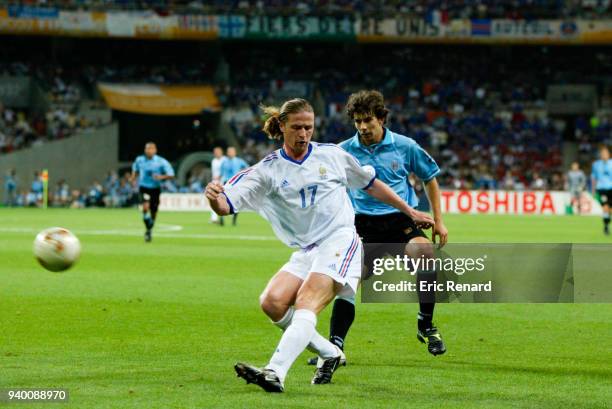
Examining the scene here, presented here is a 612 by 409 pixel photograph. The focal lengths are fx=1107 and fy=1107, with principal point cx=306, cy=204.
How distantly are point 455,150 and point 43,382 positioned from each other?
49.1 m

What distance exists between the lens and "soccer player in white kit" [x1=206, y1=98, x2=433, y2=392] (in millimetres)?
7742

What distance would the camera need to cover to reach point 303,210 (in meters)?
7.89

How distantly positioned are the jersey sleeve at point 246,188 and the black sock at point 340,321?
1.57 m

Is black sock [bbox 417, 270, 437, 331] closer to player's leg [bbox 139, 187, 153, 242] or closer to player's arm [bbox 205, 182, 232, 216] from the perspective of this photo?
player's arm [bbox 205, 182, 232, 216]

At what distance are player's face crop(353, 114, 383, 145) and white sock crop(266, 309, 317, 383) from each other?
7.39 feet

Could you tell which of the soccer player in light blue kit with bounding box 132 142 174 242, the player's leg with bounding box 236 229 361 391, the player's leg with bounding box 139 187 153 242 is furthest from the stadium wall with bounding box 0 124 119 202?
the player's leg with bounding box 236 229 361 391

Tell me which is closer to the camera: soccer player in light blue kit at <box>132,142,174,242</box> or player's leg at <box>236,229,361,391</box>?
player's leg at <box>236,229,361,391</box>

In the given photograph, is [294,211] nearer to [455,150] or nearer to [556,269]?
[556,269]

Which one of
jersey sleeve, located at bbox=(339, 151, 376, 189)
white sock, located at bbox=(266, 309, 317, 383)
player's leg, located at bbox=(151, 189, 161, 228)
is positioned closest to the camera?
white sock, located at bbox=(266, 309, 317, 383)

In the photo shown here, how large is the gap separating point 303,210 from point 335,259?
42 cm

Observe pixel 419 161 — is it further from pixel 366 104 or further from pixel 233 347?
pixel 233 347

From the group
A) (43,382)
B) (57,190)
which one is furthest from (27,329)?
(57,190)

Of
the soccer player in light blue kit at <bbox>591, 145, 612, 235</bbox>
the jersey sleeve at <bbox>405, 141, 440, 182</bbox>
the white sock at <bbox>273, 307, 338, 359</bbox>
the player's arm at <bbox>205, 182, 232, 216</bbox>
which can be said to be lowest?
the soccer player in light blue kit at <bbox>591, 145, 612, 235</bbox>

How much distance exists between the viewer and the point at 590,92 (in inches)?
2375
